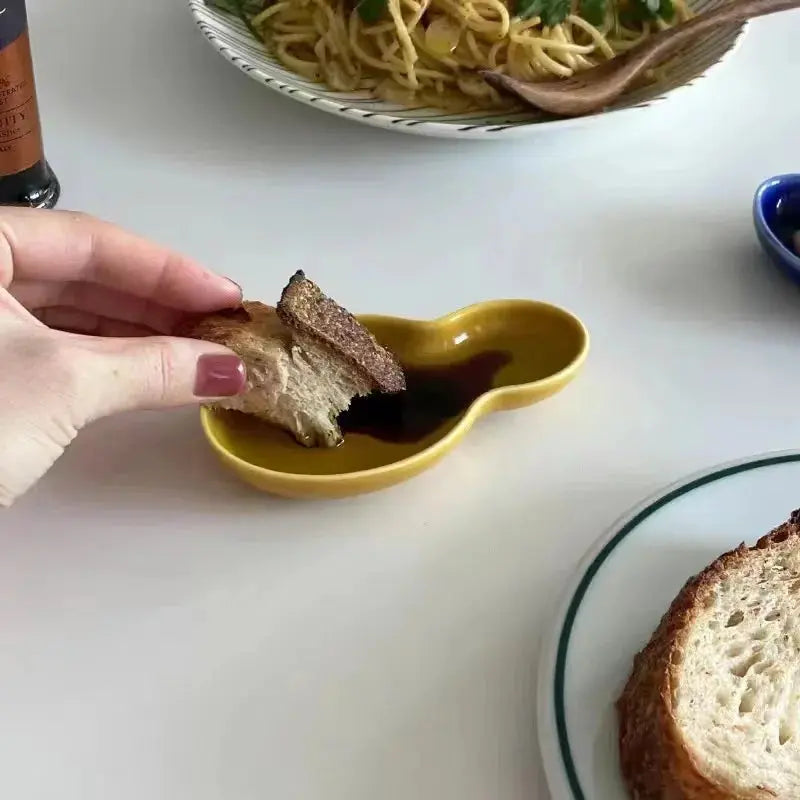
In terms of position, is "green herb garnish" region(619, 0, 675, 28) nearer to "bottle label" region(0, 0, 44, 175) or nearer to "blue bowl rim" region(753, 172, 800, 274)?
"blue bowl rim" region(753, 172, 800, 274)

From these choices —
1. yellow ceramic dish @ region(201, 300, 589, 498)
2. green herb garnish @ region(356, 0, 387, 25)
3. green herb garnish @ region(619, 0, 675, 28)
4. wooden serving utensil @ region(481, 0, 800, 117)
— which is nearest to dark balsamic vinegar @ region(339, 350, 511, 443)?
yellow ceramic dish @ region(201, 300, 589, 498)

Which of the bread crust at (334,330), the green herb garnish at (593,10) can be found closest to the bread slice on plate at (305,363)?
the bread crust at (334,330)

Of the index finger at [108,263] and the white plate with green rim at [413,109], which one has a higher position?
the white plate with green rim at [413,109]

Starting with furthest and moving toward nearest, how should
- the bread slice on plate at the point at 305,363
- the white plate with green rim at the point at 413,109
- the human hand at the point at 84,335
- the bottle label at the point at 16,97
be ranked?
the white plate with green rim at the point at 413,109 → the bottle label at the point at 16,97 → the bread slice on plate at the point at 305,363 → the human hand at the point at 84,335

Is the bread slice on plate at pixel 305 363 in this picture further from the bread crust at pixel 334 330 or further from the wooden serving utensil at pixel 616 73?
the wooden serving utensil at pixel 616 73

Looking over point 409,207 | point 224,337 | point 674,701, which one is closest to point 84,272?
point 224,337

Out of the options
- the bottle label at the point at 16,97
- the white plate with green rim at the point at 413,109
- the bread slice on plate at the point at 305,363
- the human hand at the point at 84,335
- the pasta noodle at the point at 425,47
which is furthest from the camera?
the pasta noodle at the point at 425,47

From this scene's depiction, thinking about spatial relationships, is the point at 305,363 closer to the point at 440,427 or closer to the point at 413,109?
the point at 440,427
